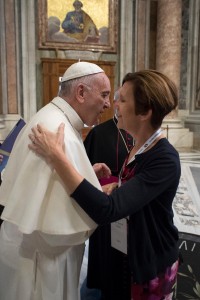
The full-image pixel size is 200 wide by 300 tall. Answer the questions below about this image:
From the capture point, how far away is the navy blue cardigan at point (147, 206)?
4.24 feet

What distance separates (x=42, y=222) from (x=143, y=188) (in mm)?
477

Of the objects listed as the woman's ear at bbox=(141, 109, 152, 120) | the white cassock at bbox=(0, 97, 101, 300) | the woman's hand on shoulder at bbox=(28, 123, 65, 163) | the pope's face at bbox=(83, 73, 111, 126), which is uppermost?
the pope's face at bbox=(83, 73, 111, 126)

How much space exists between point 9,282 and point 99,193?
2.51 feet

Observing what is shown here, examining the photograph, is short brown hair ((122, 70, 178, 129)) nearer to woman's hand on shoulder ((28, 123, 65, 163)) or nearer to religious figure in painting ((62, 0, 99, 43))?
woman's hand on shoulder ((28, 123, 65, 163))

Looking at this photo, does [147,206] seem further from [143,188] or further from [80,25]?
[80,25]

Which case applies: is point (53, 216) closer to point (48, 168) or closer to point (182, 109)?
point (48, 168)

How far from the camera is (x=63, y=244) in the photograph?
4.72 ft

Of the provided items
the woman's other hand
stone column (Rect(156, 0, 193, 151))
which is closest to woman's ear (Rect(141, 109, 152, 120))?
the woman's other hand

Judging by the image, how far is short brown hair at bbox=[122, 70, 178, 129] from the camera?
139 cm

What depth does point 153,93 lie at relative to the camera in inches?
54.6

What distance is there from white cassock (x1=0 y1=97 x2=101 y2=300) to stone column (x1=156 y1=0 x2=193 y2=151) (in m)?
8.05

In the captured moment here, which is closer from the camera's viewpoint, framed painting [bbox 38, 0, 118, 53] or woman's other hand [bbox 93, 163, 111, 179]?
woman's other hand [bbox 93, 163, 111, 179]

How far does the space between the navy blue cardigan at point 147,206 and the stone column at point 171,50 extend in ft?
26.2

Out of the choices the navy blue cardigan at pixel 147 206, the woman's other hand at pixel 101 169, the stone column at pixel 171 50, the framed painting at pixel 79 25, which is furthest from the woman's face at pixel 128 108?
the framed painting at pixel 79 25
